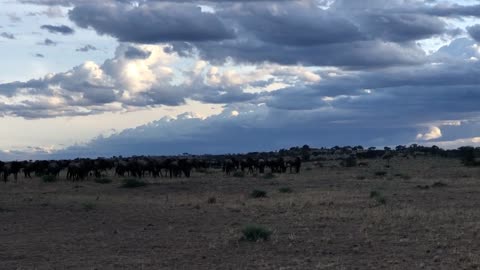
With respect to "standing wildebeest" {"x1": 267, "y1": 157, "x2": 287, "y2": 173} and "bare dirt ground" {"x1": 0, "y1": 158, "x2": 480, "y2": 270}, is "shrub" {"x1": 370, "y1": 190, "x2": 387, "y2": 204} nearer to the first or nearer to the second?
"bare dirt ground" {"x1": 0, "y1": 158, "x2": 480, "y2": 270}

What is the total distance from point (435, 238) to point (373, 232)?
2184 mm

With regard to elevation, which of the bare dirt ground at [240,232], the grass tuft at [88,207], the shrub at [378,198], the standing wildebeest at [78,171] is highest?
the standing wildebeest at [78,171]

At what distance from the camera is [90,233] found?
77.8ft

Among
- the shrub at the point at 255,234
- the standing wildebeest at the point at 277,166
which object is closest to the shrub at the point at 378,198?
the shrub at the point at 255,234

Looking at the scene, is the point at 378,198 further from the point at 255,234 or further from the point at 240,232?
the point at 255,234

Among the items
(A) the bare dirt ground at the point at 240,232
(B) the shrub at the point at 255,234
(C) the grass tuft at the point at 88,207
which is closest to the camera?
(A) the bare dirt ground at the point at 240,232

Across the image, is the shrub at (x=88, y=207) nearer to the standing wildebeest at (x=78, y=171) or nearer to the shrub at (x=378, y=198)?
the shrub at (x=378, y=198)

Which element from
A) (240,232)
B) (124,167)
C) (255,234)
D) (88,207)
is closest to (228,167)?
(124,167)

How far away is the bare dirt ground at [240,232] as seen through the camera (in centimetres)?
1758

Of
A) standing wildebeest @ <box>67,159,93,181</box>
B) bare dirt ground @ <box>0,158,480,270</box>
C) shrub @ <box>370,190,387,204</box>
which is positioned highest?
standing wildebeest @ <box>67,159,93,181</box>

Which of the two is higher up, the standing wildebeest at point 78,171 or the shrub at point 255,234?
the standing wildebeest at point 78,171

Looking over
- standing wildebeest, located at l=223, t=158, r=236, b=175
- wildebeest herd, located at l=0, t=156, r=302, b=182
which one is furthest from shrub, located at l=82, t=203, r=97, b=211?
standing wildebeest, located at l=223, t=158, r=236, b=175

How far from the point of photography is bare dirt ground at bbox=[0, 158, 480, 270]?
57.7ft

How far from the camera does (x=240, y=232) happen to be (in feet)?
74.7
